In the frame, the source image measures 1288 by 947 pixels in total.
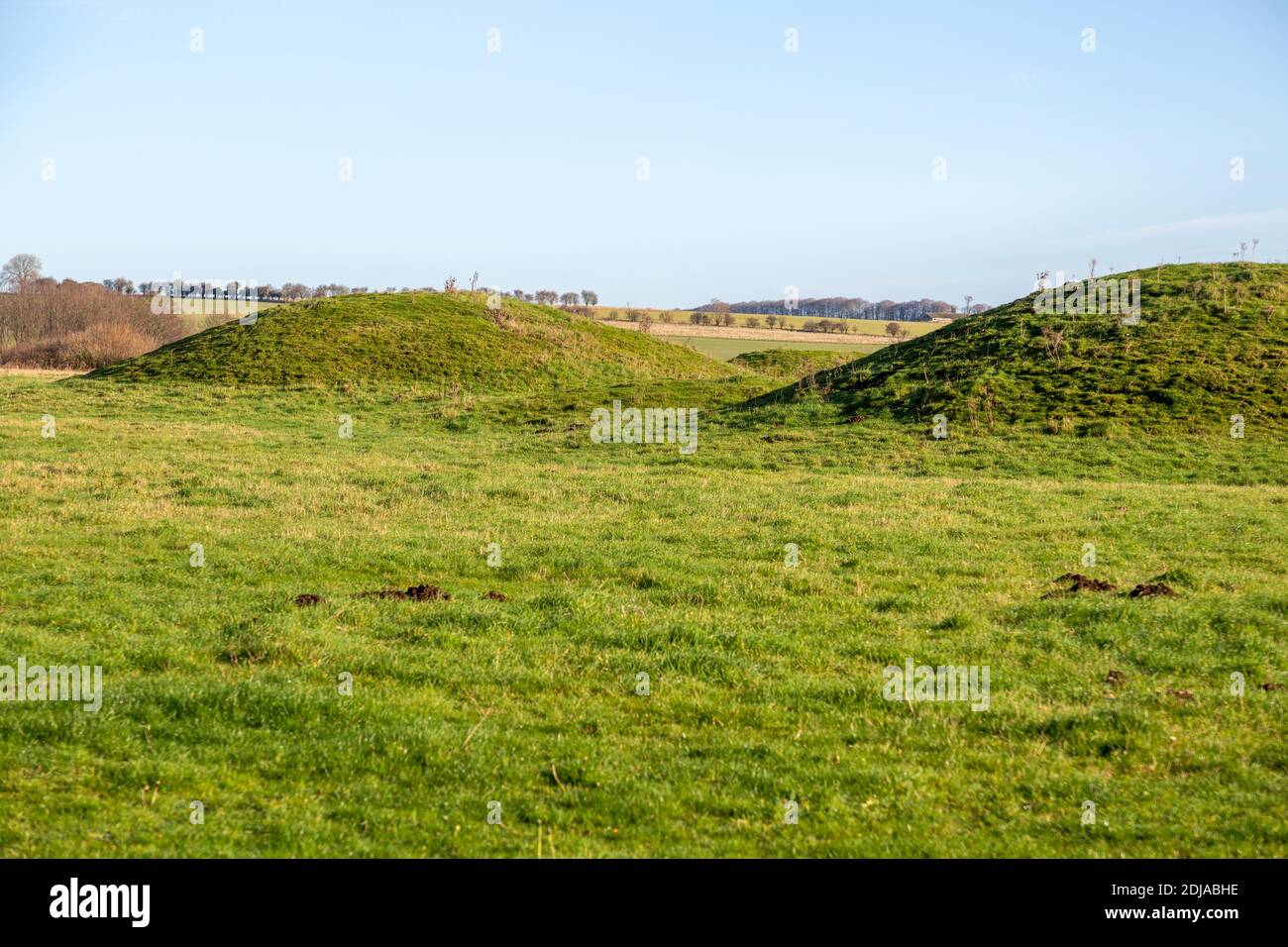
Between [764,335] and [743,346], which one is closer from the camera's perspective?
[743,346]

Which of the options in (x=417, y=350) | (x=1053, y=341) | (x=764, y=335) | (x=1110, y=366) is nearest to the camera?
(x=1110, y=366)

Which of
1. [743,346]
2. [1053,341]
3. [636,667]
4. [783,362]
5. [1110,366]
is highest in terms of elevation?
[743,346]

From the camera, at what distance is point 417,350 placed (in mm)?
68500

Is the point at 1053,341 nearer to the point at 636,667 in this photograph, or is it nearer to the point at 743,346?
the point at 636,667

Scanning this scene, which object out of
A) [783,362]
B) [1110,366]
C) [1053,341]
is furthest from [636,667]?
[783,362]

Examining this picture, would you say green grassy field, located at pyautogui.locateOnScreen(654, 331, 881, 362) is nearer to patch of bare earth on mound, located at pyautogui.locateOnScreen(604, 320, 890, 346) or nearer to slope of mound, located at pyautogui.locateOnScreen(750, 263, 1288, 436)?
patch of bare earth on mound, located at pyautogui.locateOnScreen(604, 320, 890, 346)

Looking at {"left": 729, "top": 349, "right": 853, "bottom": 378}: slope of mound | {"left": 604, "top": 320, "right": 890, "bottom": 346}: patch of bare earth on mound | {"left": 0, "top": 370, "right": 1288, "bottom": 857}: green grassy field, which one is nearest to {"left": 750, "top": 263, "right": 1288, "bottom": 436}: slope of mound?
{"left": 0, "top": 370, "right": 1288, "bottom": 857}: green grassy field

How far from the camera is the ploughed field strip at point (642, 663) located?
8.55m

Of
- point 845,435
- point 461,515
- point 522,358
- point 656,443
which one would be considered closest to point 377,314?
point 522,358

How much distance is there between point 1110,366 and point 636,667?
1425 inches

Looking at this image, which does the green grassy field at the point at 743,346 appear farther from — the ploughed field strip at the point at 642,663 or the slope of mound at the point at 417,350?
the ploughed field strip at the point at 642,663

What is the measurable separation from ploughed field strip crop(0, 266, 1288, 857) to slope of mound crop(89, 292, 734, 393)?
1380 inches

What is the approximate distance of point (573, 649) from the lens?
530 inches
